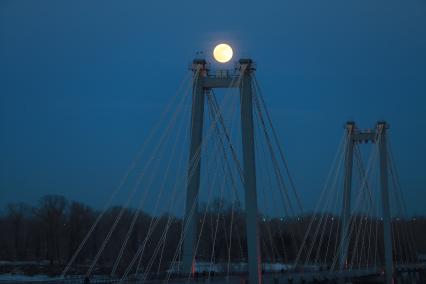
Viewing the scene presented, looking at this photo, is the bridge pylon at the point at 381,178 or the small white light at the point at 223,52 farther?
the bridge pylon at the point at 381,178

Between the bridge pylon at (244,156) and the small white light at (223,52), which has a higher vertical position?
the small white light at (223,52)

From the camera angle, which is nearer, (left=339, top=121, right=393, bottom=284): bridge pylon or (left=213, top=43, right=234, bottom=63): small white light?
(left=213, top=43, right=234, bottom=63): small white light

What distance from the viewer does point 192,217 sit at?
28.1m

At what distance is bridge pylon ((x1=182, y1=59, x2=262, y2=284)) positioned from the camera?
2678 centimetres

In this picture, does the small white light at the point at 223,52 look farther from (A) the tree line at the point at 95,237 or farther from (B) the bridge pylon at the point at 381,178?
(A) the tree line at the point at 95,237

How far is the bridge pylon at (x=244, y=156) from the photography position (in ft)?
87.9

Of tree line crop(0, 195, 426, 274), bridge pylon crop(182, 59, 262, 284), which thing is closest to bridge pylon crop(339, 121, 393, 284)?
tree line crop(0, 195, 426, 274)

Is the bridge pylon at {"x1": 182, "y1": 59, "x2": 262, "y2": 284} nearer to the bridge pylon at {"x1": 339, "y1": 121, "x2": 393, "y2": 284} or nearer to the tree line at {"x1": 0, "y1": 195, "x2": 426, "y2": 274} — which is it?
the bridge pylon at {"x1": 339, "y1": 121, "x2": 393, "y2": 284}

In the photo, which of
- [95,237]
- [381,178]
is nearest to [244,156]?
[381,178]

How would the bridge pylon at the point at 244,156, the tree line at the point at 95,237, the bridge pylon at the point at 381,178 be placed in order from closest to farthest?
the bridge pylon at the point at 244,156 < the bridge pylon at the point at 381,178 < the tree line at the point at 95,237

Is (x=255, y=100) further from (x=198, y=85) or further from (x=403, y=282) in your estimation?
(x=403, y=282)

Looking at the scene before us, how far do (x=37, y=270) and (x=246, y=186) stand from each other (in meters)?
37.6

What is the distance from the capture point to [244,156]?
88.4 ft

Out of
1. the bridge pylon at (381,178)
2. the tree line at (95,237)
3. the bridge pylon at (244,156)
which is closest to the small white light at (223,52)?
the bridge pylon at (244,156)
